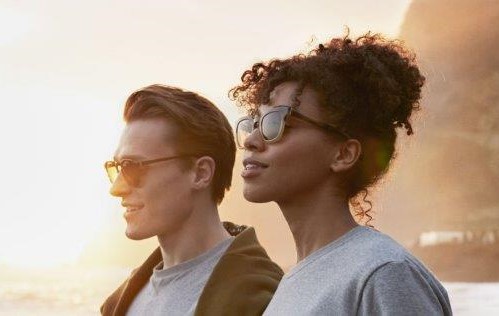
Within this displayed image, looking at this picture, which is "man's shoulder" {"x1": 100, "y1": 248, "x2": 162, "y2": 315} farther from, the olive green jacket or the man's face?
the olive green jacket

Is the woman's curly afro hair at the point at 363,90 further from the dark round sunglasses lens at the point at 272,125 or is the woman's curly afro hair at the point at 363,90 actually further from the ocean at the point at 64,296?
the ocean at the point at 64,296

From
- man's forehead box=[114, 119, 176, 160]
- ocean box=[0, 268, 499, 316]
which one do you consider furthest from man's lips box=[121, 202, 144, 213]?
ocean box=[0, 268, 499, 316]

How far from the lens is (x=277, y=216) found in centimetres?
12169

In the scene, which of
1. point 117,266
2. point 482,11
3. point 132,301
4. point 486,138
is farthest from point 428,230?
point 117,266

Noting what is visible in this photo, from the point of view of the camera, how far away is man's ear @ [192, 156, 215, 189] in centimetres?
435

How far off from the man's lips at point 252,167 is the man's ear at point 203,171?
4.61ft

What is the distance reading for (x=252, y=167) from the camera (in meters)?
2.93

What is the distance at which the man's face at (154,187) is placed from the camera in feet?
13.7

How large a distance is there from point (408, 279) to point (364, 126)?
76 cm

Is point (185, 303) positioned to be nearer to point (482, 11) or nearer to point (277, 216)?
point (482, 11)

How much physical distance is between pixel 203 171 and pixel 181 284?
2.12 feet

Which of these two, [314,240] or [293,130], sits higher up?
[293,130]

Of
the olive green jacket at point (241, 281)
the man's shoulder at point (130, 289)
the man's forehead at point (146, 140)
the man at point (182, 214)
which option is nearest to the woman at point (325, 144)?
the olive green jacket at point (241, 281)

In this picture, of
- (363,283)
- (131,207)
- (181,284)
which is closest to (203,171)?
(131,207)
